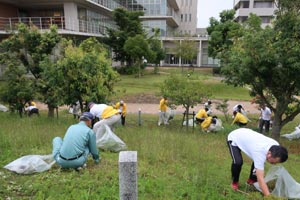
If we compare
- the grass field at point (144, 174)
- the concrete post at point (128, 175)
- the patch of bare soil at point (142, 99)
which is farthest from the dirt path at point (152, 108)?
the concrete post at point (128, 175)

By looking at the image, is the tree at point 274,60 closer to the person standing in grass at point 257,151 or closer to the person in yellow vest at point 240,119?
the person in yellow vest at point 240,119

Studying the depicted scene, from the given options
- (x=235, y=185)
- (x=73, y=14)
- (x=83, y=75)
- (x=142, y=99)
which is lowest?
(x=142, y=99)

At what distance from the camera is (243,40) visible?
8.29m

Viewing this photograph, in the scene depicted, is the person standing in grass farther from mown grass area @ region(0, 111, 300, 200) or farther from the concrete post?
the concrete post

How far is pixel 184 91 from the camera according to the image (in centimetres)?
A: 997

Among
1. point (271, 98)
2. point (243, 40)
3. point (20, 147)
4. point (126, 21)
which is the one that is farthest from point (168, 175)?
point (126, 21)

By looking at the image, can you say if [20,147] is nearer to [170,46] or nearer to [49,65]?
[49,65]

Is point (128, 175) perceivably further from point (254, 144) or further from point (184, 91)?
point (184, 91)

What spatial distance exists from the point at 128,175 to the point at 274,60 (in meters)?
6.48

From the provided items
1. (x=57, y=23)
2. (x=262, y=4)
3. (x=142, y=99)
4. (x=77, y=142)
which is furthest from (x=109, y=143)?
(x=262, y=4)

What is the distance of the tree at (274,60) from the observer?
7098 millimetres

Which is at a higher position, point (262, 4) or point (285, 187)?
point (262, 4)

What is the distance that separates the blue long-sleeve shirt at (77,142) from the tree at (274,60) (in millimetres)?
5378

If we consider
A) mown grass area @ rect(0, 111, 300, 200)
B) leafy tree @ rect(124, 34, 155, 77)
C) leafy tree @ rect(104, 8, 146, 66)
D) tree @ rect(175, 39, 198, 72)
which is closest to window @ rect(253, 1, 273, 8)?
tree @ rect(175, 39, 198, 72)
